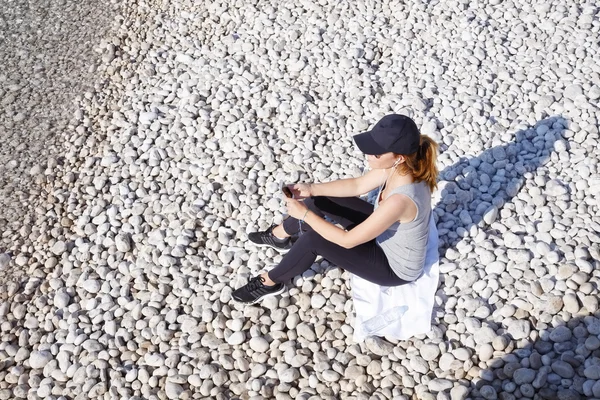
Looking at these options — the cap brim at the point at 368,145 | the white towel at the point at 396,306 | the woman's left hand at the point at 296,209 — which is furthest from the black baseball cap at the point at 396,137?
the white towel at the point at 396,306

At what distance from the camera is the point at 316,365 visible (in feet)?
12.3

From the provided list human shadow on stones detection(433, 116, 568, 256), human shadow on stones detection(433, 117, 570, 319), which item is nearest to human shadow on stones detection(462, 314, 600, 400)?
human shadow on stones detection(433, 117, 570, 319)

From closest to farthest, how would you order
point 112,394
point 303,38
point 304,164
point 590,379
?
1. point 590,379
2. point 112,394
3. point 304,164
4. point 303,38

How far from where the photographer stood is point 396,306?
→ 3.87 meters

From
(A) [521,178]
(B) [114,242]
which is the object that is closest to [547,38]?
(A) [521,178]

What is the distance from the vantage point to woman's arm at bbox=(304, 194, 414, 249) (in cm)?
337

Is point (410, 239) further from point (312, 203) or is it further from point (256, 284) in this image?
point (256, 284)

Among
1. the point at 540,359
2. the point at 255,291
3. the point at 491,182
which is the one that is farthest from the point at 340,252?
the point at 491,182

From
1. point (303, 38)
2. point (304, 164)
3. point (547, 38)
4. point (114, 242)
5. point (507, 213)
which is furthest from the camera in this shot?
point (303, 38)

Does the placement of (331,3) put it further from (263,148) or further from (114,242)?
(114,242)

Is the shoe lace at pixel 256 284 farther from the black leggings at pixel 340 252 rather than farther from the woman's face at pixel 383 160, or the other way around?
the woman's face at pixel 383 160

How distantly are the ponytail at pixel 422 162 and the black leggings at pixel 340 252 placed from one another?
0.56 meters

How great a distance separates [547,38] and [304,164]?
106 inches

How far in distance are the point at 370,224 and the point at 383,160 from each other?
14.3 inches
